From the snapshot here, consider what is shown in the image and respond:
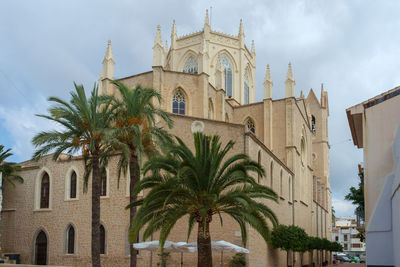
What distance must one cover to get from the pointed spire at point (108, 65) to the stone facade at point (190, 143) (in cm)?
7

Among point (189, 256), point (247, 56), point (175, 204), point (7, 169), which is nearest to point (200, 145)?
point (175, 204)

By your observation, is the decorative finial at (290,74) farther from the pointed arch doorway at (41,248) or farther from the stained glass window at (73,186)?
the pointed arch doorway at (41,248)

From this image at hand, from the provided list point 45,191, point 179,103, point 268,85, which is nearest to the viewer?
point 45,191

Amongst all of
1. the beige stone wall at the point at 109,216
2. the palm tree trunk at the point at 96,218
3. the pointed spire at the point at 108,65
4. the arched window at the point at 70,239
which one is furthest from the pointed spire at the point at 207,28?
the palm tree trunk at the point at 96,218

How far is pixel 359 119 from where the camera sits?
20453 millimetres

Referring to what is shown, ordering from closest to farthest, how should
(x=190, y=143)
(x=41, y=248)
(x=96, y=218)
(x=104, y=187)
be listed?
(x=96, y=218)
(x=190, y=143)
(x=104, y=187)
(x=41, y=248)

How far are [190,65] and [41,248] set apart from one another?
2409 centimetres

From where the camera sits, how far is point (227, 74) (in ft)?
155

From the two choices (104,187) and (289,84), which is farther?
(289,84)

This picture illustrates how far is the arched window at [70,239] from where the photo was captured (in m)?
28.5

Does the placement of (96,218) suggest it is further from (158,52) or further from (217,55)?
(217,55)

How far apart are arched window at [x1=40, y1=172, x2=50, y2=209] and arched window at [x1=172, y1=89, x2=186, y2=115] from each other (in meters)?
9.74

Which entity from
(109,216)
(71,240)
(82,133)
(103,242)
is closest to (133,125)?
(82,133)

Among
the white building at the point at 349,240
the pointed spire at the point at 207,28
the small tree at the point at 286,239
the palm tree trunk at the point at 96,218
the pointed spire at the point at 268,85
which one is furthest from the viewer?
the white building at the point at 349,240
